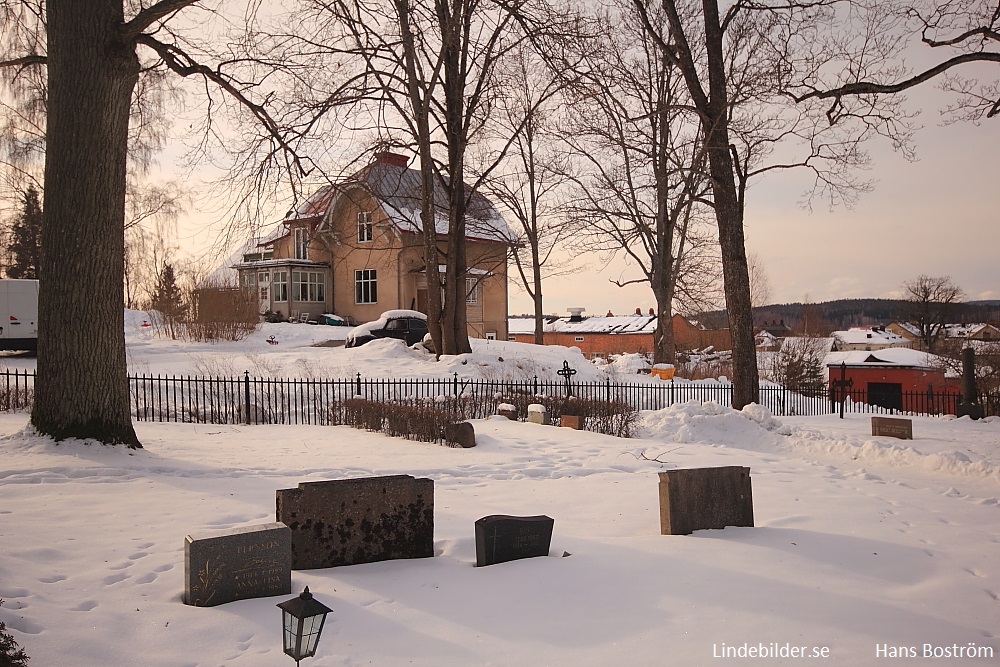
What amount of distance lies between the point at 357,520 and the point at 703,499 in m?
3.28

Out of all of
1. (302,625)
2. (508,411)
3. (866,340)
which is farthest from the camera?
(866,340)

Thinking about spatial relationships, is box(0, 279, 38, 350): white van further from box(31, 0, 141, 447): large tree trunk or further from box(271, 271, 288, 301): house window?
box(271, 271, 288, 301): house window

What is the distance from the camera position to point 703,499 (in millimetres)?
6863

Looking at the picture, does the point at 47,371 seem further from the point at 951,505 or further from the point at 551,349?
the point at 551,349

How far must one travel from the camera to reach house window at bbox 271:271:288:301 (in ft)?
125

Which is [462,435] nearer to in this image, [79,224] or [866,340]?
[79,224]

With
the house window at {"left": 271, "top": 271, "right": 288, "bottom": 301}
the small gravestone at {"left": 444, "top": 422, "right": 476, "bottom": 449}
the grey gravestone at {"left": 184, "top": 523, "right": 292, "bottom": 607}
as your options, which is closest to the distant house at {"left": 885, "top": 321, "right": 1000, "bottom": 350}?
the house window at {"left": 271, "top": 271, "right": 288, "bottom": 301}

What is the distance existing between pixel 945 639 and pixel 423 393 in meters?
14.5

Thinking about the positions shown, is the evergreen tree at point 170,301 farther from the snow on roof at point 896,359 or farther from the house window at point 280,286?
the snow on roof at point 896,359

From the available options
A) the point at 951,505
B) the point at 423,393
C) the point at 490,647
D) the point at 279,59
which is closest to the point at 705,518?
the point at 490,647

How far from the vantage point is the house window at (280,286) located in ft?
125

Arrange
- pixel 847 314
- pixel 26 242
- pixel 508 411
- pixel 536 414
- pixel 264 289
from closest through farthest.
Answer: pixel 536 414 → pixel 508 411 → pixel 26 242 → pixel 264 289 → pixel 847 314

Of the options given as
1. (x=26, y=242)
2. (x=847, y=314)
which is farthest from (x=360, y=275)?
(x=847, y=314)

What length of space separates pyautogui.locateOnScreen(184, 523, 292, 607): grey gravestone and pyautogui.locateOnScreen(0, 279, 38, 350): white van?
20.2 metres
